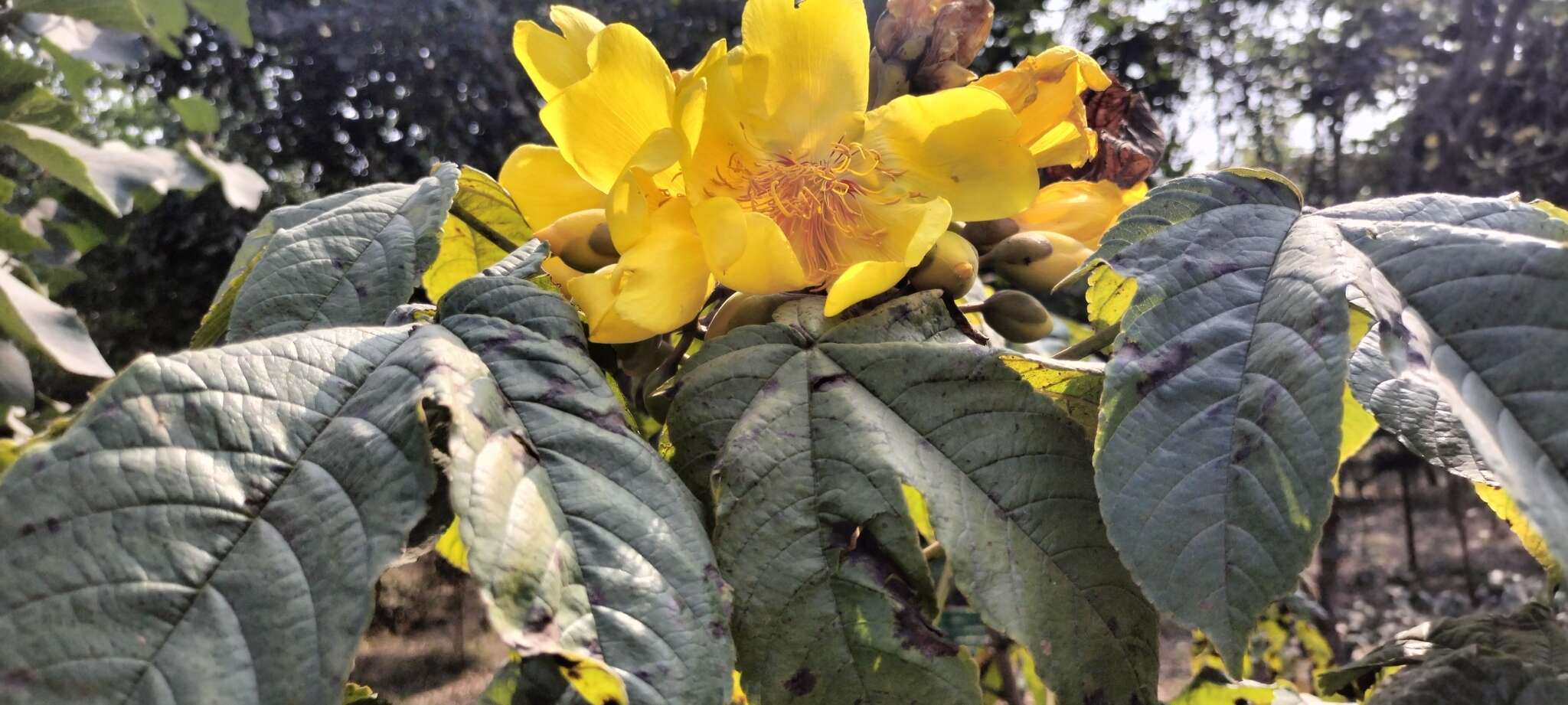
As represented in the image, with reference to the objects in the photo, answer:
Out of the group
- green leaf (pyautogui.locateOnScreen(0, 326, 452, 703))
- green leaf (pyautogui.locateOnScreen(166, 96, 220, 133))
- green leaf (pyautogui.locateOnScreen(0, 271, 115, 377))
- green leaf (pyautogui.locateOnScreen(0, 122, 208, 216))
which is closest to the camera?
green leaf (pyautogui.locateOnScreen(0, 326, 452, 703))

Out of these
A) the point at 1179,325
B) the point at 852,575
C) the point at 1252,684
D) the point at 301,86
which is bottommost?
the point at 301,86

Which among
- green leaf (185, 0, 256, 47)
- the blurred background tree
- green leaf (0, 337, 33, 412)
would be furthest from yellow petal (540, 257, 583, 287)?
the blurred background tree

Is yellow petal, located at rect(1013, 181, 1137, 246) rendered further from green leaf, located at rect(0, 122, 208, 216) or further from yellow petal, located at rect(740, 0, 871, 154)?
green leaf, located at rect(0, 122, 208, 216)

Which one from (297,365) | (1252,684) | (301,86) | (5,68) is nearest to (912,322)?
(297,365)

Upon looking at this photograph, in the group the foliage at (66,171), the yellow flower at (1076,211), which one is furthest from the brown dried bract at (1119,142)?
the foliage at (66,171)

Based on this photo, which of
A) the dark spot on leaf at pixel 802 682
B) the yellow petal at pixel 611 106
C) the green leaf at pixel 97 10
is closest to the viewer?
the dark spot on leaf at pixel 802 682

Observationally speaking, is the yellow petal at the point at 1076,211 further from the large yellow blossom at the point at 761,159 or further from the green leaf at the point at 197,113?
the green leaf at the point at 197,113

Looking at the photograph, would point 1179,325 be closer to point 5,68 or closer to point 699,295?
point 699,295
